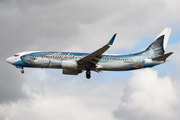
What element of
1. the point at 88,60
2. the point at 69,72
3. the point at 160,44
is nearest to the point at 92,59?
the point at 88,60

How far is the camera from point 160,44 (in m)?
54.6

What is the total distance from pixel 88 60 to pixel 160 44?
46.9 feet

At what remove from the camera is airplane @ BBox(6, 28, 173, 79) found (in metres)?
48.3

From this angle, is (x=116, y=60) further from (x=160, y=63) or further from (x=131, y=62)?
(x=160, y=63)

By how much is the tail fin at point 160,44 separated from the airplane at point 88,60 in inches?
20.6

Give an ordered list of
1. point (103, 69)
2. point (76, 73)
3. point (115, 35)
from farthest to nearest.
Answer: point (76, 73) < point (103, 69) < point (115, 35)

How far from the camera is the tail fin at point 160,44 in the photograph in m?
53.4

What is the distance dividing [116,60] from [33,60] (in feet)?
43.0

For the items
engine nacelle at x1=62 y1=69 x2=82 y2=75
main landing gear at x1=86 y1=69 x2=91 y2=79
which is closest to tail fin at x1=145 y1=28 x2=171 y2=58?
main landing gear at x1=86 y1=69 x2=91 y2=79

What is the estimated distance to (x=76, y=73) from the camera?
176ft

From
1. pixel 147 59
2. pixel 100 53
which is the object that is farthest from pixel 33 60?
pixel 147 59

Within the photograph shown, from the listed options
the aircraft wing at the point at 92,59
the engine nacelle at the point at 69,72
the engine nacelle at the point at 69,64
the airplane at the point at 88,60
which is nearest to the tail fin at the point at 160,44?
the airplane at the point at 88,60

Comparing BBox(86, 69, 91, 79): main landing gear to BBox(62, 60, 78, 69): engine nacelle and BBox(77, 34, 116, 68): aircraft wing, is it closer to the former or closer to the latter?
BBox(77, 34, 116, 68): aircraft wing

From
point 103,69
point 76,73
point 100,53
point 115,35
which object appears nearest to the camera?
point 115,35
